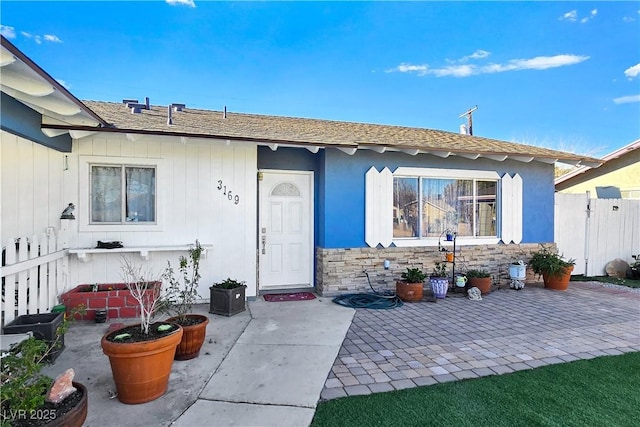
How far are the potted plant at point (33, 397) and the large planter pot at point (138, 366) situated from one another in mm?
383

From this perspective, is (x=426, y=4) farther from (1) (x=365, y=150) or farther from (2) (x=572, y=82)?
(2) (x=572, y=82)

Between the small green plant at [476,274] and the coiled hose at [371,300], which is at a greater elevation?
the small green plant at [476,274]

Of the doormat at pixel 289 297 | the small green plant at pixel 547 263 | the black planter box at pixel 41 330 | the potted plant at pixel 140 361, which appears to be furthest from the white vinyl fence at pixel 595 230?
the black planter box at pixel 41 330

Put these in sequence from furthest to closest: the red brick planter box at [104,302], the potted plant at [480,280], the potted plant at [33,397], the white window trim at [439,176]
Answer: the white window trim at [439,176], the potted plant at [480,280], the red brick planter box at [104,302], the potted plant at [33,397]

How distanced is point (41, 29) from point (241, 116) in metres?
4.10

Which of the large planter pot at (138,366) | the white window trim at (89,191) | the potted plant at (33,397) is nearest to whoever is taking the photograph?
the potted plant at (33,397)

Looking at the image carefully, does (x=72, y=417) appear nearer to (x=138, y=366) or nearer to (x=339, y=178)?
(x=138, y=366)

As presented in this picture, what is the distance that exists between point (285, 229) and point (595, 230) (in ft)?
25.4

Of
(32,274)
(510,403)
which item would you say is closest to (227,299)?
(32,274)

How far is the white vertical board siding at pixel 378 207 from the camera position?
263 inches

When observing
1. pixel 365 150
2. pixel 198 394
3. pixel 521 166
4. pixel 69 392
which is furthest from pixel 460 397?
pixel 521 166

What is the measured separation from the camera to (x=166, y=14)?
307 inches

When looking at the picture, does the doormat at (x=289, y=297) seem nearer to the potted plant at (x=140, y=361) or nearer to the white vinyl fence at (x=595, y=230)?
the potted plant at (x=140, y=361)

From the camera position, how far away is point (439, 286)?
6.45m
